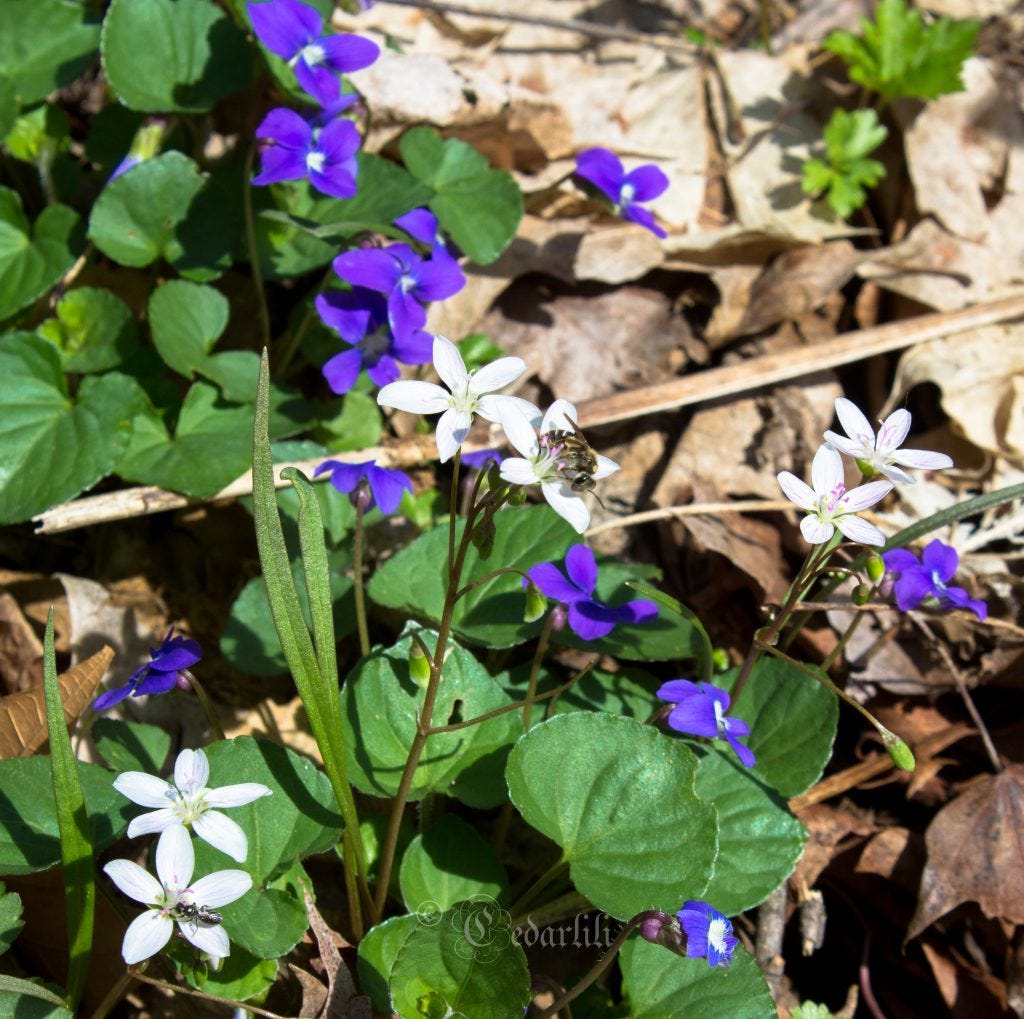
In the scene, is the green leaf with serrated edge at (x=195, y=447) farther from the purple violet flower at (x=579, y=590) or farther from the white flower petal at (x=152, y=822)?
the white flower petal at (x=152, y=822)

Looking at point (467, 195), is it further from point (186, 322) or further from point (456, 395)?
point (456, 395)

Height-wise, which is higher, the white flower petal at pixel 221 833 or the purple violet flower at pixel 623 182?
the purple violet flower at pixel 623 182

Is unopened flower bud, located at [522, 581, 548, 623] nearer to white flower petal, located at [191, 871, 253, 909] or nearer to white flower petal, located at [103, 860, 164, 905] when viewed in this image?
white flower petal, located at [191, 871, 253, 909]

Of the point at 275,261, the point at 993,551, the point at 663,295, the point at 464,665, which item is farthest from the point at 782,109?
the point at 464,665

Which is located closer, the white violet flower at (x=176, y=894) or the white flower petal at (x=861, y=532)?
the white violet flower at (x=176, y=894)

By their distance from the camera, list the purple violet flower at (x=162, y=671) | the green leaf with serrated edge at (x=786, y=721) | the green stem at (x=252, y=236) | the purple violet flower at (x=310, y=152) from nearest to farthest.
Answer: the purple violet flower at (x=162, y=671) → the green leaf with serrated edge at (x=786, y=721) → the purple violet flower at (x=310, y=152) → the green stem at (x=252, y=236)

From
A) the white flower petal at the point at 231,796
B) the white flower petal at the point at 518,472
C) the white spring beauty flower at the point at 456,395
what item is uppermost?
the white spring beauty flower at the point at 456,395

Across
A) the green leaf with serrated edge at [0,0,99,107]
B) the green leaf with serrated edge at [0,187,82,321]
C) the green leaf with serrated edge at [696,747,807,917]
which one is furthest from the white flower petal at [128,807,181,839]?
the green leaf with serrated edge at [0,0,99,107]

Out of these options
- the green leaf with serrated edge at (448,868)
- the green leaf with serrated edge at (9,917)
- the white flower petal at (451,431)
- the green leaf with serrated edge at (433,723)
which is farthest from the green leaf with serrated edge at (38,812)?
the white flower petal at (451,431)

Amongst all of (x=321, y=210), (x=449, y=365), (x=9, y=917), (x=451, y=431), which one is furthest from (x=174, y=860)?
(x=321, y=210)
